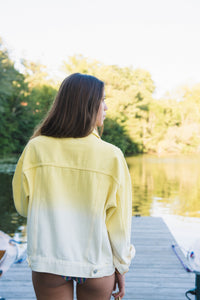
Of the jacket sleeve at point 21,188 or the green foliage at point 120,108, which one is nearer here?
the jacket sleeve at point 21,188

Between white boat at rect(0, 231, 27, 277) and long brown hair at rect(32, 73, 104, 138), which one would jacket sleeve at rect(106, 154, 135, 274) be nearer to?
long brown hair at rect(32, 73, 104, 138)

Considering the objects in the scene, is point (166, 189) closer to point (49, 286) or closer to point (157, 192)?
point (157, 192)

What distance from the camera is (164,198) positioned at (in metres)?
9.93

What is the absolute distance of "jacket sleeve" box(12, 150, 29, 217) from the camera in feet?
3.04

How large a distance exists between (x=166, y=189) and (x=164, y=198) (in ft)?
5.24

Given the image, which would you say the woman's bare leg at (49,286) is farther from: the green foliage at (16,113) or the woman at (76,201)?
the green foliage at (16,113)

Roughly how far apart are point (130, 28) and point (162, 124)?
1461cm

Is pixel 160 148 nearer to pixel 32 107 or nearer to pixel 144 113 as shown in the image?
pixel 144 113

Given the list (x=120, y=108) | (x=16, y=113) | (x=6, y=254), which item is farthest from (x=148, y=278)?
(x=120, y=108)

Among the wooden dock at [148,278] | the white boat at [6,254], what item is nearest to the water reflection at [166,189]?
the wooden dock at [148,278]

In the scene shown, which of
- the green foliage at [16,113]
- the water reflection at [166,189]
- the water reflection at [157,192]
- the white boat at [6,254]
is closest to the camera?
the white boat at [6,254]

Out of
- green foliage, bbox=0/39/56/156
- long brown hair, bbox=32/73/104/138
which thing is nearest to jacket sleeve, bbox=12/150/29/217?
long brown hair, bbox=32/73/104/138

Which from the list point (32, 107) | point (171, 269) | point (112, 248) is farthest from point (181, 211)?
point (32, 107)

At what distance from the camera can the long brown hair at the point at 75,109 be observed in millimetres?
882
